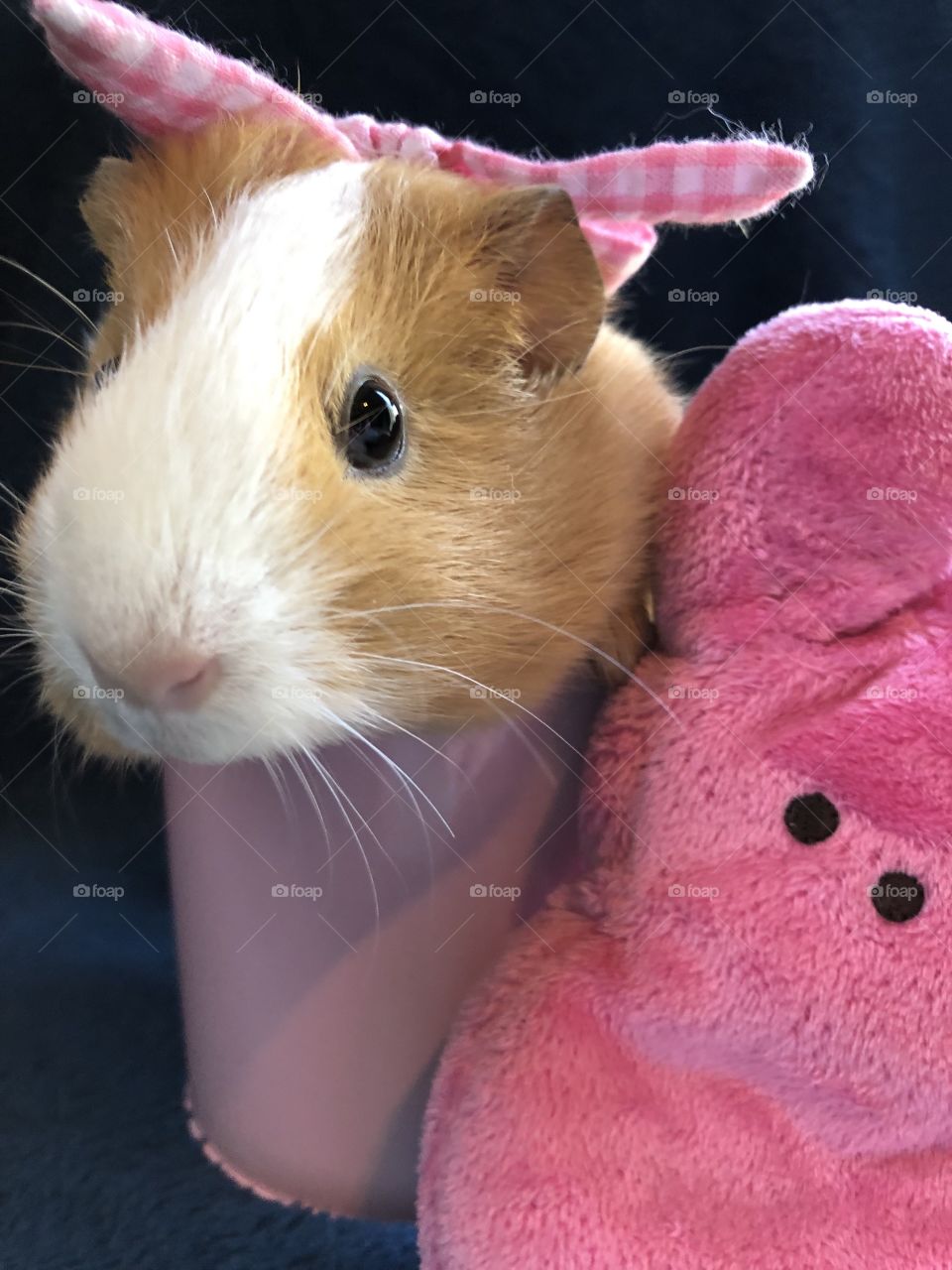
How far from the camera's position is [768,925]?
Result: 0.52 m

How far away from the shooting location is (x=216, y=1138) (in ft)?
2.43

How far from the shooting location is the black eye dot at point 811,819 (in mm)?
530

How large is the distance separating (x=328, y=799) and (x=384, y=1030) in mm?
149

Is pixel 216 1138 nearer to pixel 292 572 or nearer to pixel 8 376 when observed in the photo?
pixel 292 572

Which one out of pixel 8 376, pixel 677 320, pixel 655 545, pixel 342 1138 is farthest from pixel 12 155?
pixel 342 1138
